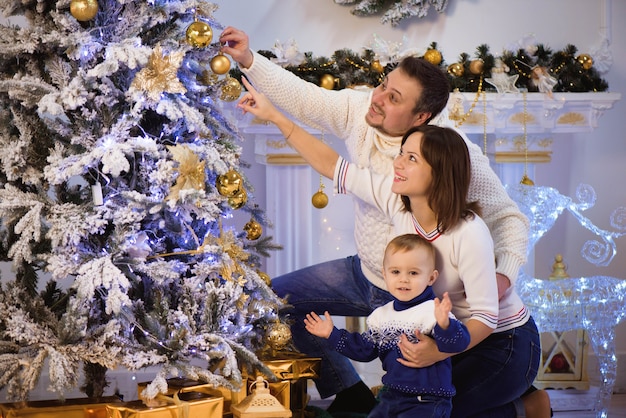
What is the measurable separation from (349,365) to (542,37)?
214 centimetres

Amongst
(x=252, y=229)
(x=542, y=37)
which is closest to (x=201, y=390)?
(x=252, y=229)

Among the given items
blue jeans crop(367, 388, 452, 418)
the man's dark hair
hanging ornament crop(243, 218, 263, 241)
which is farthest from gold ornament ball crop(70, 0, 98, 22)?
blue jeans crop(367, 388, 452, 418)

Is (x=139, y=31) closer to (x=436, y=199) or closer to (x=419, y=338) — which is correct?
(x=436, y=199)

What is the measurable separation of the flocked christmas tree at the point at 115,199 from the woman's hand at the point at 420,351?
47cm

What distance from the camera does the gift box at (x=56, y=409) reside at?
8.08 feet

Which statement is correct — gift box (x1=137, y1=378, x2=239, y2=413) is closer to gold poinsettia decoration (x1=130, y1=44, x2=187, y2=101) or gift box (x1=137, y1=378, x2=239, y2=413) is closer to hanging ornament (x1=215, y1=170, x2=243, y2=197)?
hanging ornament (x1=215, y1=170, x2=243, y2=197)

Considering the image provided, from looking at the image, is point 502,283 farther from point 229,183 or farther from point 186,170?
point 186,170

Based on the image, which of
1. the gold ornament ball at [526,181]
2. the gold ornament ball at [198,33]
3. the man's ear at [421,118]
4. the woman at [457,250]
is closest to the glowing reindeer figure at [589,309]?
the gold ornament ball at [526,181]

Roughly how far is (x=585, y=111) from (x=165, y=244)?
2.34 meters

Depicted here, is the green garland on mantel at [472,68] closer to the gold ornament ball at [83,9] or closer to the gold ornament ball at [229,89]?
the gold ornament ball at [229,89]

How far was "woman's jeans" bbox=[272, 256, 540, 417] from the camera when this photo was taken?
2598 mm

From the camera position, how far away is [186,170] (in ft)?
8.08

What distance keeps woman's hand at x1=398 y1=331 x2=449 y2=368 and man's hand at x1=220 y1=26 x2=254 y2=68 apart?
1.03 metres

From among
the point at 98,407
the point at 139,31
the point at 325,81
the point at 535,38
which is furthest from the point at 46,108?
the point at 535,38
